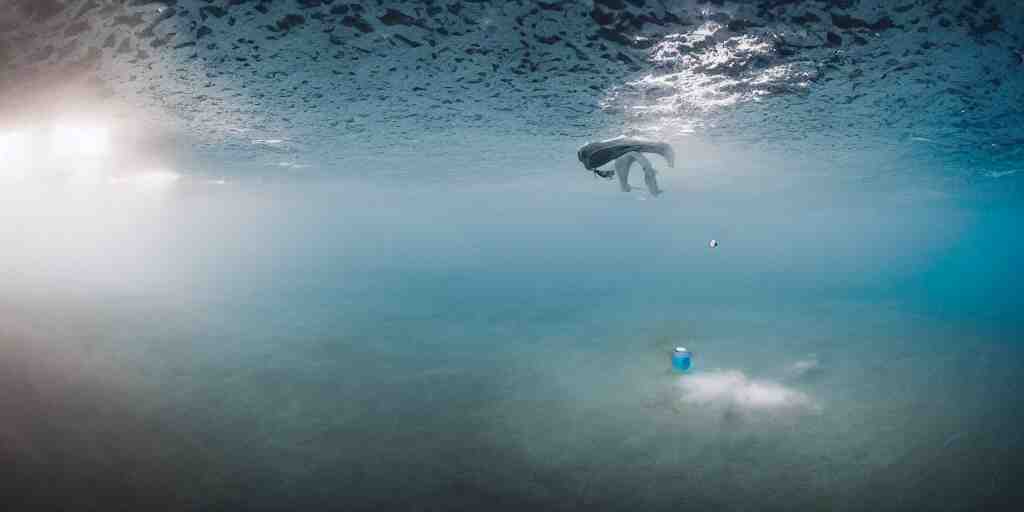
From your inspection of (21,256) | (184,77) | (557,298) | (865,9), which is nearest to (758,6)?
(865,9)

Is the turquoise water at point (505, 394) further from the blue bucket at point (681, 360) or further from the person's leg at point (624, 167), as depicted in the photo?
the person's leg at point (624, 167)

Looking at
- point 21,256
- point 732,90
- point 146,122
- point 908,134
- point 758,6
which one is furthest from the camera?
point 21,256

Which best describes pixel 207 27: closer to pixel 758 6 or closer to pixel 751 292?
pixel 758 6

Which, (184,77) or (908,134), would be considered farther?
(908,134)

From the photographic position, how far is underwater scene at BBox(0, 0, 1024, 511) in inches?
270

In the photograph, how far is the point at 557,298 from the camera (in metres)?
23.4

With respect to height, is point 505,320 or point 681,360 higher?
point 505,320

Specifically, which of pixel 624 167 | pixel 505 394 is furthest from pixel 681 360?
pixel 624 167

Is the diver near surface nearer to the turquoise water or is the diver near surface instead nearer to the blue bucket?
the turquoise water

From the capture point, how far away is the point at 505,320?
1850cm

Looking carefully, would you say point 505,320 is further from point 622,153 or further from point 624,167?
point 622,153

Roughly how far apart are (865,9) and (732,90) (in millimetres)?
4492

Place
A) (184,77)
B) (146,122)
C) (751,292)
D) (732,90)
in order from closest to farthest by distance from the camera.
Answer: (184,77), (732,90), (146,122), (751,292)

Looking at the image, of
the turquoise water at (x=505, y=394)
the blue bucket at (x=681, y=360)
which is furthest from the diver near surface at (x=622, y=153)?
the blue bucket at (x=681, y=360)
